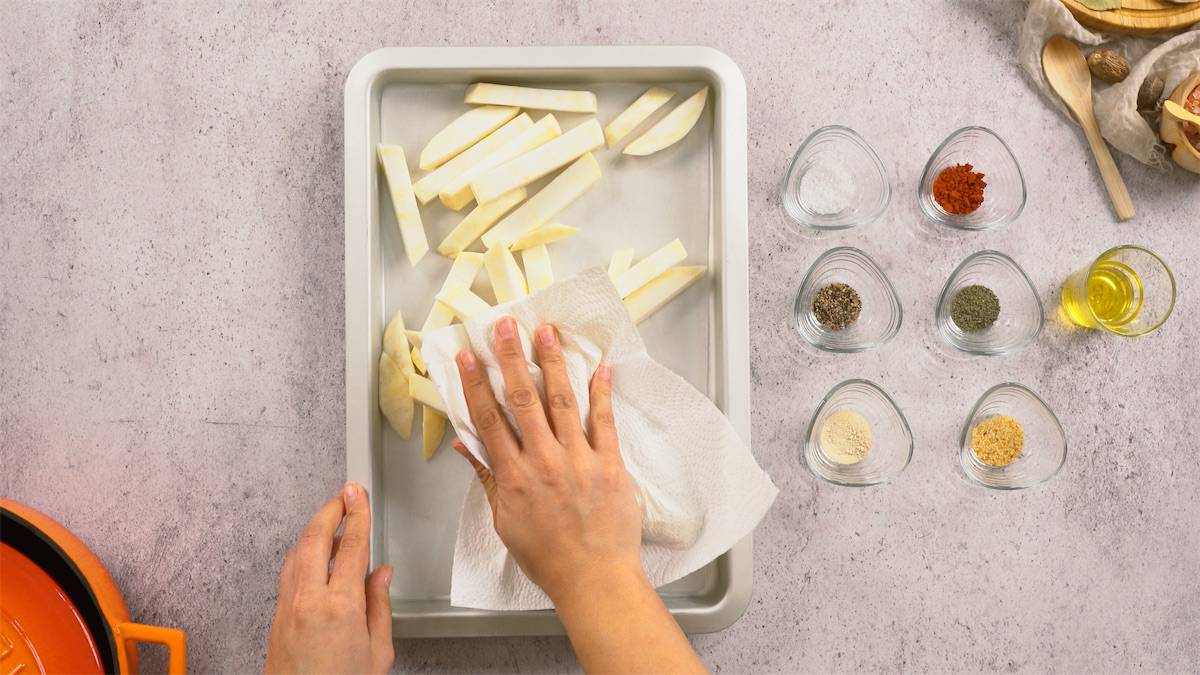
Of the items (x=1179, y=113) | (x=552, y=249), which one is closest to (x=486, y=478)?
(x=552, y=249)

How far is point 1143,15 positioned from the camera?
1.11m

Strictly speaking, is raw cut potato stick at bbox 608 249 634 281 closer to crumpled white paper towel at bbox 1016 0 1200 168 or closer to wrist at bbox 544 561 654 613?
wrist at bbox 544 561 654 613

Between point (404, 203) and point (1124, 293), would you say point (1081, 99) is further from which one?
point (404, 203)

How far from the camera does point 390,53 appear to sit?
3.25 ft

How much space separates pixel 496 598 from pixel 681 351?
0.39 m

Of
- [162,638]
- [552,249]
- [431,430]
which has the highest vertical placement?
[552,249]

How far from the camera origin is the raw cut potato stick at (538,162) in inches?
38.1

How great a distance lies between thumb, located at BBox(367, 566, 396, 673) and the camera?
2.92 ft

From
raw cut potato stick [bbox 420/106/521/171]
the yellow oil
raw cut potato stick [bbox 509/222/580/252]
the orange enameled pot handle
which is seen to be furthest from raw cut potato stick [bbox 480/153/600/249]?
the yellow oil

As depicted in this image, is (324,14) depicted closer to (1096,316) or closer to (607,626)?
(607,626)

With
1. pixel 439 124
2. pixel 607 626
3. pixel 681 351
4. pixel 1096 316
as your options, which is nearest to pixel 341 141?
pixel 439 124

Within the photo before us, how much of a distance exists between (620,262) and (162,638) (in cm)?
73

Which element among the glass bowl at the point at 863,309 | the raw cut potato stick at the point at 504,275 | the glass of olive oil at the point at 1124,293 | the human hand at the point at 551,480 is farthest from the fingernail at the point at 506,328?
the glass of olive oil at the point at 1124,293

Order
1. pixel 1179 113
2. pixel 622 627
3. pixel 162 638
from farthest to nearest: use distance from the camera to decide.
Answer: pixel 1179 113, pixel 162 638, pixel 622 627
